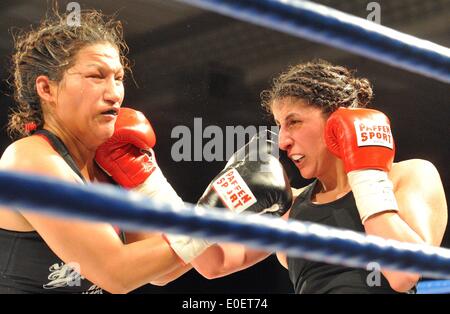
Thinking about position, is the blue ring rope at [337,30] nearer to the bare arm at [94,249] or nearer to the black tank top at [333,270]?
the bare arm at [94,249]

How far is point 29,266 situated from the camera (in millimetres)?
1375

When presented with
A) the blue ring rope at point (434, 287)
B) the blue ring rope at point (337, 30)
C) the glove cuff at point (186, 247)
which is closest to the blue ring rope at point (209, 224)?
the blue ring rope at point (337, 30)

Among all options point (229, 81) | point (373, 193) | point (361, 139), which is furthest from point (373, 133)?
point (229, 81)

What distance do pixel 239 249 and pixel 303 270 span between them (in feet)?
0.70

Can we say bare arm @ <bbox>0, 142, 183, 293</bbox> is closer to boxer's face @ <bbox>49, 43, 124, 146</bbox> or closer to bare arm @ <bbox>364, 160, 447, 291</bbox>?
boxer's face @ <bbox>49, 43, 124, 146</bbox>

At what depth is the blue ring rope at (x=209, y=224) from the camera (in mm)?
441

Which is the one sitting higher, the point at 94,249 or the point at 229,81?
the point at 229,81

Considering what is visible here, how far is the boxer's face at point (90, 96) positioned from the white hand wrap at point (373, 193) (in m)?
0.58

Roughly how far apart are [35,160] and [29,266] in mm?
220

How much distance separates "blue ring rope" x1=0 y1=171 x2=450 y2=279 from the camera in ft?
1.45

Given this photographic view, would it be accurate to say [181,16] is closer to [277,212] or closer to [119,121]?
[119,121]

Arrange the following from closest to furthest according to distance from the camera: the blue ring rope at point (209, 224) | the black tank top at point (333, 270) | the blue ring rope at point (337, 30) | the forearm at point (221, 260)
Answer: the blue ring rope at point (209, 224)
the blue ring rope at point (337, 30)
the black tank top at point (333, 270)
the forearm at point (221, 260)

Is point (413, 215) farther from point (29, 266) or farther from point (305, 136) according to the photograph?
point (29, 266)

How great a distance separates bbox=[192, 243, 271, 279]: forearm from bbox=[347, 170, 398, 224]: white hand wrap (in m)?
0.44
